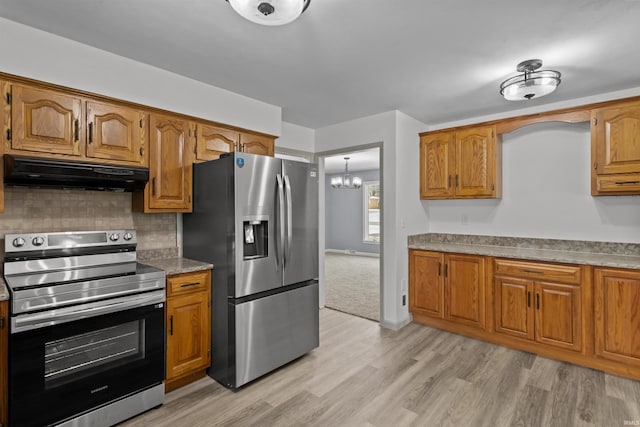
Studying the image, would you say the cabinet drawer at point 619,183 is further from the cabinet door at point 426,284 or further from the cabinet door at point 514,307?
the cabinet door at point 426,284

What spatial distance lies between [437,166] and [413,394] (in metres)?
2.59

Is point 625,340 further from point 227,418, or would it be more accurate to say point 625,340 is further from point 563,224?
point 227,418

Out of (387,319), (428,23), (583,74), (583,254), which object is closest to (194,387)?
(387,319)

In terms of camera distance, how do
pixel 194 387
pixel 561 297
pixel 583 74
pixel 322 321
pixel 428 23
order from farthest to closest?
1. pixel 322 321
2. pixel 561 297
3. pixel 583 74
4. pixel 194 387
5. pixel 428 23

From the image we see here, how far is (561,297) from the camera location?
2.89 m

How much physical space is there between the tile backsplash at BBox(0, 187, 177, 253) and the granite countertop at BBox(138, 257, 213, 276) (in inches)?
5.0

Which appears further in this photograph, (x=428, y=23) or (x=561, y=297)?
(x=561, y=297)

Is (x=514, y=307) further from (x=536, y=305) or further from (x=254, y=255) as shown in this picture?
(x=254, y=255)

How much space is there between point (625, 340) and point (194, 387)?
3475 mm

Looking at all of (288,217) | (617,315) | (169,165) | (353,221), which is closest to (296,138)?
(288,217)

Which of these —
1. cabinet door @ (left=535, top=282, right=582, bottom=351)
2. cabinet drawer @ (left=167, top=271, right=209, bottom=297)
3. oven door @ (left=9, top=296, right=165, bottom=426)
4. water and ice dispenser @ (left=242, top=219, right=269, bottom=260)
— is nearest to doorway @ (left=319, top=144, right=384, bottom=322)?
cabinet door @ (left=535, top=282, right=582, bottom=351)

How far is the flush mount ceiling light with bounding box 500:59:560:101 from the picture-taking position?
8.13 feet

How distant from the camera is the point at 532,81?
2.49 m

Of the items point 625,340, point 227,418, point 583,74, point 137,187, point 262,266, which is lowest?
point 227,418
